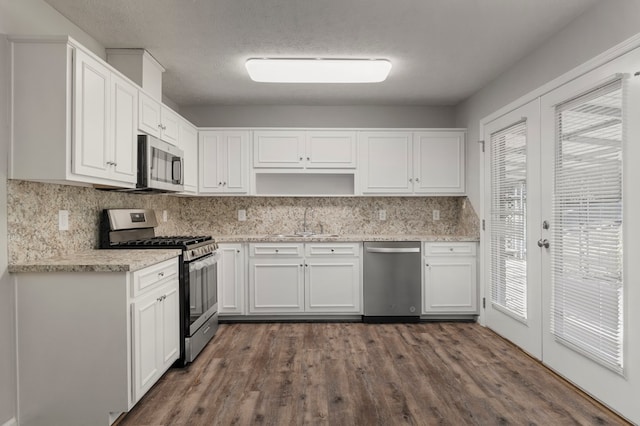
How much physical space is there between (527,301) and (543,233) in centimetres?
61

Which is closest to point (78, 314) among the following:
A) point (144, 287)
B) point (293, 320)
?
point (144, 287)

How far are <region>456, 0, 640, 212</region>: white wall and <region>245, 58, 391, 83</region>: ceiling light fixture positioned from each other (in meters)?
1.14

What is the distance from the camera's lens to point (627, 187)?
2.02 m

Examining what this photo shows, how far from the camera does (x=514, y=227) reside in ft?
10.4

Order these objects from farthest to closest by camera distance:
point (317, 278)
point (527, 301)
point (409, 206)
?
point (409, 206) < point (317, 278) < point (527, 301)

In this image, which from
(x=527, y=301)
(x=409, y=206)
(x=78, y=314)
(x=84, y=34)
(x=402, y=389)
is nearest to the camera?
(x=78, y=314)

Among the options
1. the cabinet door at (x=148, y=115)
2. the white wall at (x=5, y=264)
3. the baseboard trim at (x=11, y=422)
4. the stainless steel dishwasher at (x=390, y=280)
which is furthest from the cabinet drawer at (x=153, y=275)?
the stainless steel dishwasher at (x=390, y=280)

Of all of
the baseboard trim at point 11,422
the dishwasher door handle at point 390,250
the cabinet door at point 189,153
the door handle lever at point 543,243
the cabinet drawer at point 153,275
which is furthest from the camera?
the dishwasher door handle at point 390,250

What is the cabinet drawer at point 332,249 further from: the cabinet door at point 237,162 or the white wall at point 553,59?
the white wall at point 553,59

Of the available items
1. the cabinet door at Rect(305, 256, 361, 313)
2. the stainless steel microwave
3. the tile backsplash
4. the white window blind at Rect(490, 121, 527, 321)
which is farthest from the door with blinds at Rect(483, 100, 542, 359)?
the stainless steel microwave

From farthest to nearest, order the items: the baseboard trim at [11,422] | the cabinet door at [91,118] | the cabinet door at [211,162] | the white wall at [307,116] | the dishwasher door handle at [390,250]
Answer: the white wall at [307,116] → the cabinet door at [211,162] → the dishwasher door handle at [390,250] → the cabinet door at [91,118] → the baseboard trim at [11,422]

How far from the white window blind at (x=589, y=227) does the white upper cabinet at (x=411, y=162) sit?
160 cm

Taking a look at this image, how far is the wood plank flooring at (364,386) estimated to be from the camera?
82.0 inches

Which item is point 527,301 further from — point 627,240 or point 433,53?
point 433,53
